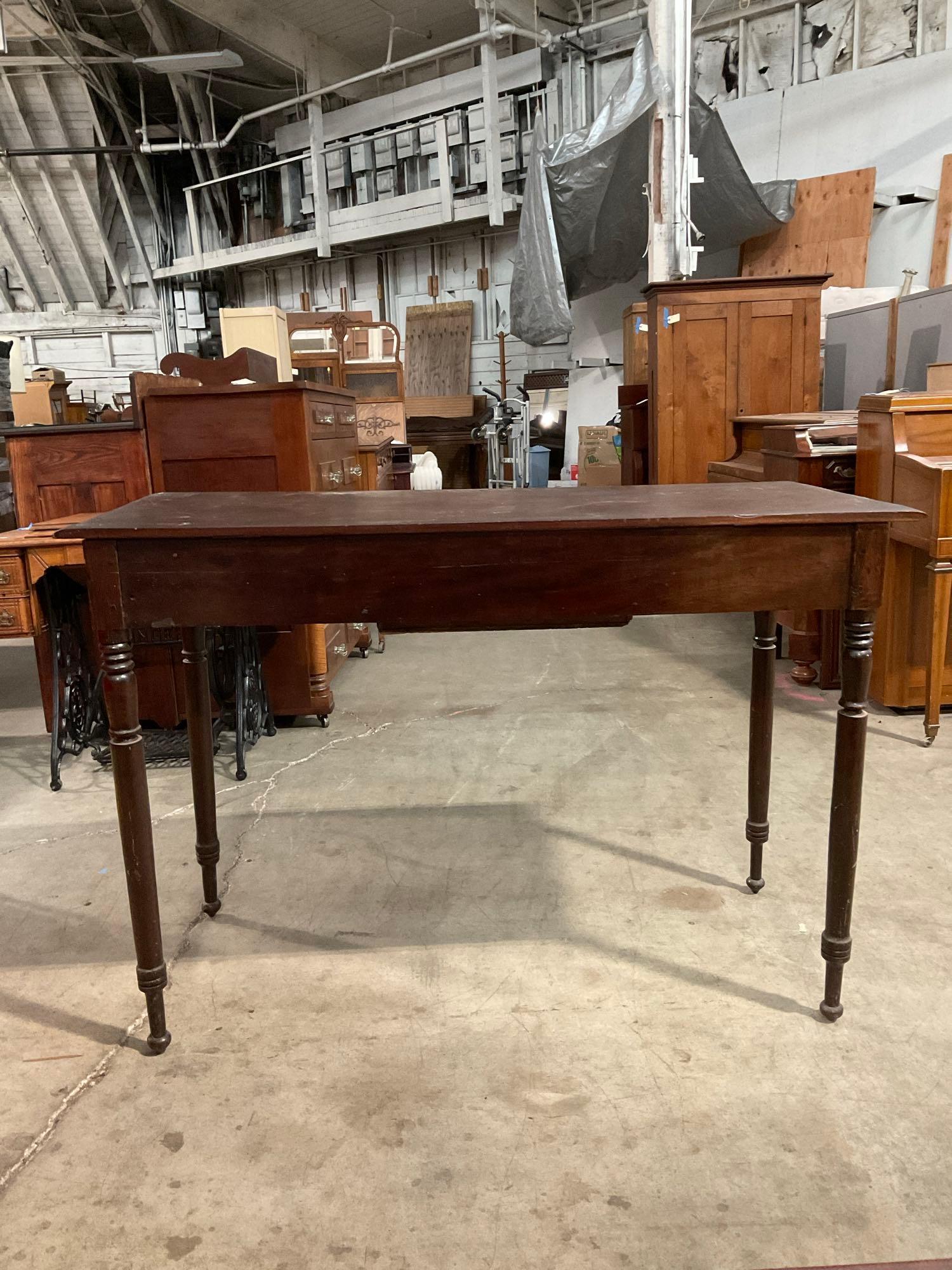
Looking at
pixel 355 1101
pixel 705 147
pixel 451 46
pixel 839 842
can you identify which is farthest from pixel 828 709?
pixel 451 46

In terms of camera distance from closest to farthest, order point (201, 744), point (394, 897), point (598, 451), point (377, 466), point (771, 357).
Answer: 1. point (201, 744)
2. point (394, 897)
3. point (377, 466)
4. point (771, 357)
5. point (598, 451)

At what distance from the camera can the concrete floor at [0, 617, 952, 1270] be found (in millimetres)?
1276

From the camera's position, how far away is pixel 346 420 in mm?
3871

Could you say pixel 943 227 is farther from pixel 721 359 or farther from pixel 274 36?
pixel 274 36

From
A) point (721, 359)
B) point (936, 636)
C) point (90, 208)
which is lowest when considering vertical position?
point (936, 636)

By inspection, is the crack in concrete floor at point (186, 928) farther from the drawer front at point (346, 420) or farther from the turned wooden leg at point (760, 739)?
the turned wooden leg at point (760, 739)

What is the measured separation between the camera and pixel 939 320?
4953 millimetres

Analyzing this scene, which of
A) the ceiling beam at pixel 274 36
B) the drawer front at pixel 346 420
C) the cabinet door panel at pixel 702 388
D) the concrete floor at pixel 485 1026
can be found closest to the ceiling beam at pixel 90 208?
the ceiling beam at pixel 274 36

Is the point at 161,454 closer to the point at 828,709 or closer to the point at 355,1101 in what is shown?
the point at 355,1101

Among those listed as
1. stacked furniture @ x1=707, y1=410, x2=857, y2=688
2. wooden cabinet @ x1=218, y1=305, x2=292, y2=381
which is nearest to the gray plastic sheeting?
wooden cabinet @ x1=218, y1=305, x2=292, y2=381

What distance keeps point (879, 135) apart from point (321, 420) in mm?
6333

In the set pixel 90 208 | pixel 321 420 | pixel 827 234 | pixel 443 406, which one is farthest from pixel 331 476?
pixel 90 208

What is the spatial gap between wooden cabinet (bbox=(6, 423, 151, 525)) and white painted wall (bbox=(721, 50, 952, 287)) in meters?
6.34

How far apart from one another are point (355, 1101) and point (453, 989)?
351 millimetres
